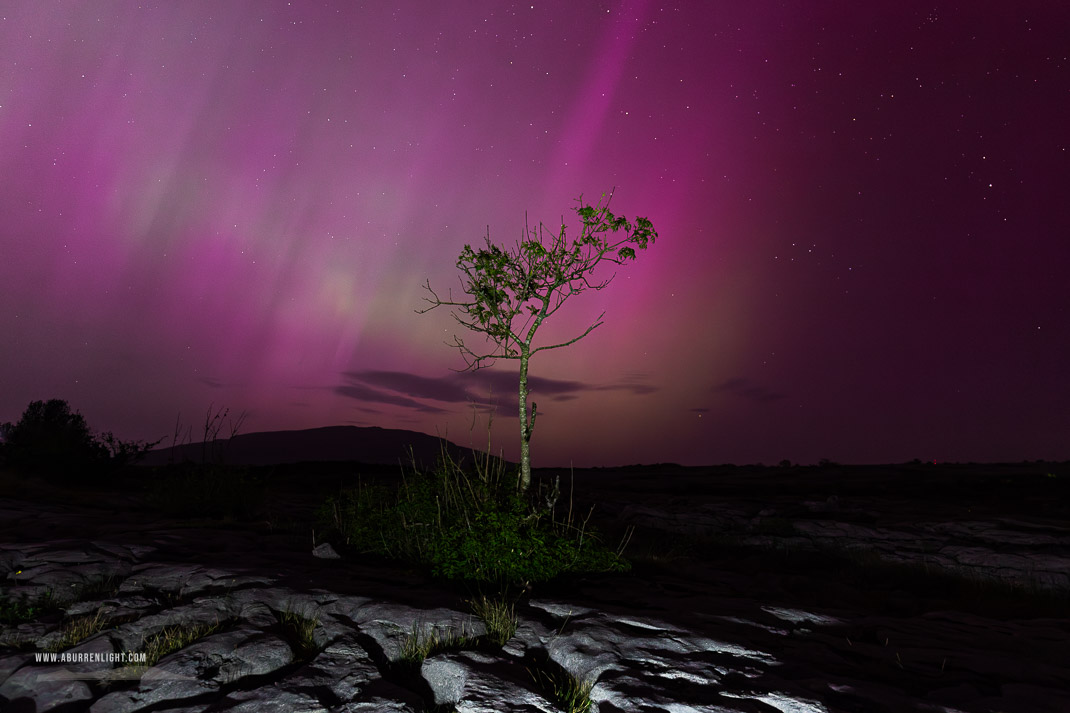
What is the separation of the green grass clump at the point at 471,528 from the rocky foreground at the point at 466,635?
405 mm

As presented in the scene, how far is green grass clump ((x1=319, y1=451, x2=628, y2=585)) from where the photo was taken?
23.9 ft

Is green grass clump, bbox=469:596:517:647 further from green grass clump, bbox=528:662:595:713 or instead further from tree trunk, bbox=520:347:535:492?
tree trunk, bbox=520:347:535:492

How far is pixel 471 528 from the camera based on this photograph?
7.71 meters

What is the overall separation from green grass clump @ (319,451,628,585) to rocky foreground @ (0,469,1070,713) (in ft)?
1.33

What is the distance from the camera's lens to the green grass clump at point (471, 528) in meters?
7.29

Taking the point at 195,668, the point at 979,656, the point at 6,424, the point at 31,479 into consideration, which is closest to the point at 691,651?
the point at 979,656

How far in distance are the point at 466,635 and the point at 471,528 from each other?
2.49 meters

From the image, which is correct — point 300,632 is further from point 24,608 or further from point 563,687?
point 24,608

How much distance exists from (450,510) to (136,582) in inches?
156

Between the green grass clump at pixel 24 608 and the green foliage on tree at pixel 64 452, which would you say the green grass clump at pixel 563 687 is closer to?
the green grass clump at pixel 24 608

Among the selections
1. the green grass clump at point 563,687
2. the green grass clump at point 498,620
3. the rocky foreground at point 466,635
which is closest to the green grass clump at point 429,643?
the rocky foreground at point 466,635

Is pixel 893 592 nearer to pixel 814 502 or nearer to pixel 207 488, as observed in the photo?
pixel 814 502

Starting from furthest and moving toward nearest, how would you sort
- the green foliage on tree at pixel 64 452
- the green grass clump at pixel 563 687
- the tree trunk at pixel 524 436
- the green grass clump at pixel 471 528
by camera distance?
the green foliage on tree at pixel 64 452, the tree trunk at pixel 524 436, the green grass clump at pixel 471 528, the green grass clump at pixel 563 687

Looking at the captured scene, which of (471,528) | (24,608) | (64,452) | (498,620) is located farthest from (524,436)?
(64,452)
